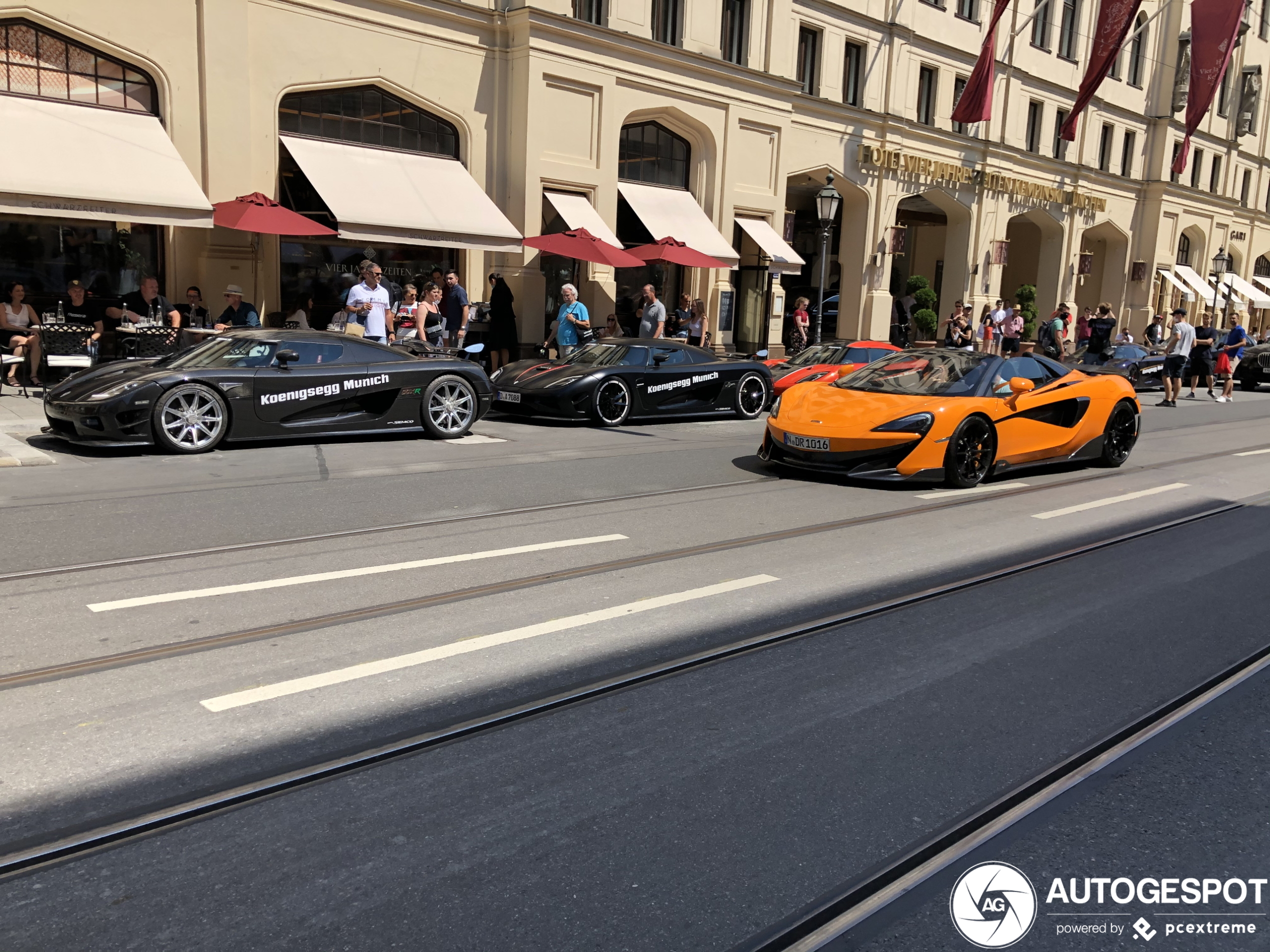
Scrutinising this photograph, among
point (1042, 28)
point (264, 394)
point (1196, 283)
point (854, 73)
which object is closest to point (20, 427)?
point (264, 394)

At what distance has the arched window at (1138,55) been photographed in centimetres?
3738

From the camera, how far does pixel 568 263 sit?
2177 centimetres

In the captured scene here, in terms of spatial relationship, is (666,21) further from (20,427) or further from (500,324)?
(20,427)

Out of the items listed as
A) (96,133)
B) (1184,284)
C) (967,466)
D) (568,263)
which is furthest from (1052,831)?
(1184,284)

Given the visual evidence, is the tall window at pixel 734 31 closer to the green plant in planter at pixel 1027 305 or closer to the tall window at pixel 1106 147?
the green plant in planter at pixel 1027 305

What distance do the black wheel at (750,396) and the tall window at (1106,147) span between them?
27.8 meters

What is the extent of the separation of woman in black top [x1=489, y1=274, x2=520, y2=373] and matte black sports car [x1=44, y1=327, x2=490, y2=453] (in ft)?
19.0

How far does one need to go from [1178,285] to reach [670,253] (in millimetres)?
29915

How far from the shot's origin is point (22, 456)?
30.9 feet

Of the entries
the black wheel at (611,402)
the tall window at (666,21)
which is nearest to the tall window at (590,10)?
the tall window at (666,21)

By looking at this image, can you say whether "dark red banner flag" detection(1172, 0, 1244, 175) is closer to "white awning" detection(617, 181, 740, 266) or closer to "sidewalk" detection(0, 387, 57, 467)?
"white awning" detection(617, 181, 740, 266)

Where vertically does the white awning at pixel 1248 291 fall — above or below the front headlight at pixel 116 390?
above

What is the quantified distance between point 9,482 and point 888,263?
80.5 ft

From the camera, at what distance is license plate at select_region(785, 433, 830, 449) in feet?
31.1
